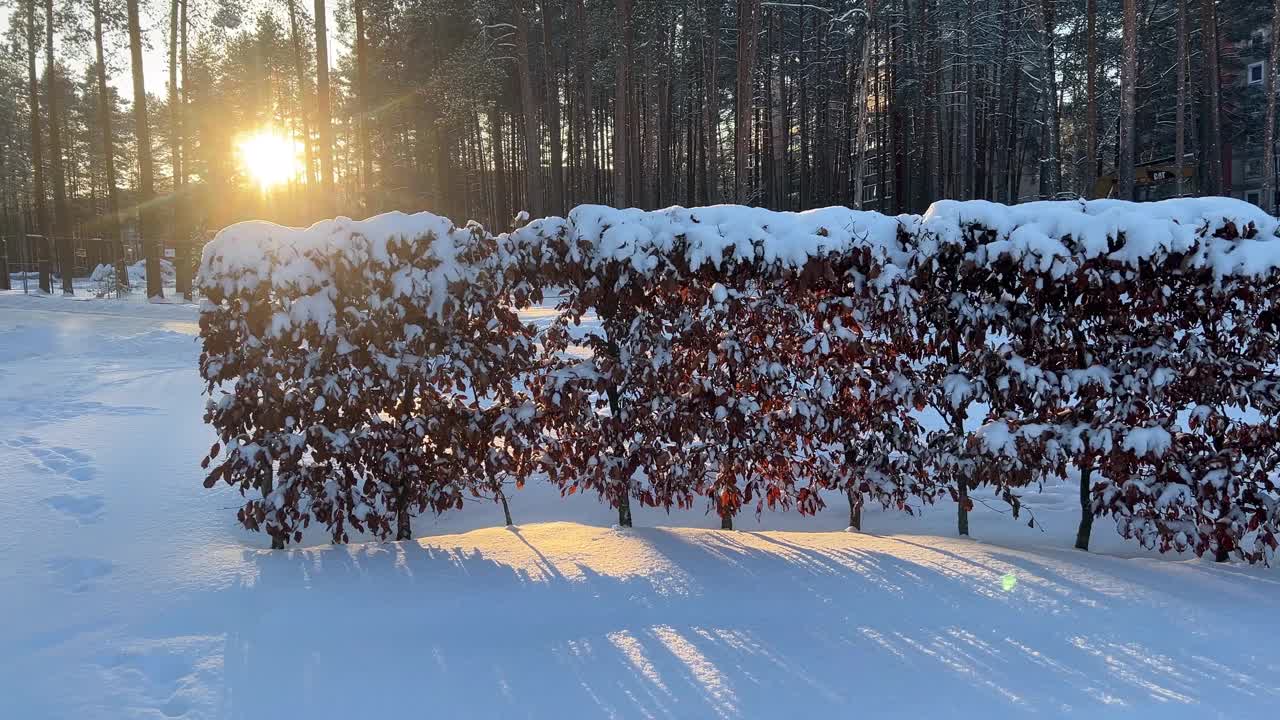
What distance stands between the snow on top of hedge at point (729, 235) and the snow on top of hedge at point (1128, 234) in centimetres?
Result: 33

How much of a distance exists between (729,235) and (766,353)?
2.27ft

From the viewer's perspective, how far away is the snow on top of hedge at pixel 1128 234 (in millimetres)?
3584

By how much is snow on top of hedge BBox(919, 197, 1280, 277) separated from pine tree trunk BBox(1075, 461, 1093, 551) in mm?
1189

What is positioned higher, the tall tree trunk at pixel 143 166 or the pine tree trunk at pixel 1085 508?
the tall tree trunk at pixel 143 166

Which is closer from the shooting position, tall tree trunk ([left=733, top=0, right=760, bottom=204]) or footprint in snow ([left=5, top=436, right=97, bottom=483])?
footprint in snow ([left=5, top=436, right=97, bottom=483])

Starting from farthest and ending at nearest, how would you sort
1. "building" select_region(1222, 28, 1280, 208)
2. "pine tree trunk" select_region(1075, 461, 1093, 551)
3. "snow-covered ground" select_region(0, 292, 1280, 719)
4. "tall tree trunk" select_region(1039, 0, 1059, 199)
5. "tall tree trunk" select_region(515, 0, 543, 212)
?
"building" select_region(1222, 28, 1280, 208) → "tall tree trunk" select_region(1039, 0, 1059, 199) → "tall tree trunk" select_region(515, 0, 543, 212) → "pine tree trunk" select_region(1075, 461, 1093, 551) → "snow-covered ground" select_region(0, 292, 1280, 719)

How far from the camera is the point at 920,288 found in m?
3.98

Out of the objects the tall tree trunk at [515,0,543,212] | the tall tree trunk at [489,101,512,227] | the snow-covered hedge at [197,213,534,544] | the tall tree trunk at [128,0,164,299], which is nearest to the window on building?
the tall tree trunk at [515,0,543,212]

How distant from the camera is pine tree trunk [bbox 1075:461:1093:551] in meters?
4.11

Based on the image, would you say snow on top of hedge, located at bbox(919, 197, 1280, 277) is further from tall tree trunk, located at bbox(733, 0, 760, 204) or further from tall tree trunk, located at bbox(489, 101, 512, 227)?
tall tree trunk, located at bbox(489, 101, 512, 227)

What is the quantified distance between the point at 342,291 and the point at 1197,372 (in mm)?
4466

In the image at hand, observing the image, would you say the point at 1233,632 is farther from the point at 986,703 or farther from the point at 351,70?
the point at 351,70

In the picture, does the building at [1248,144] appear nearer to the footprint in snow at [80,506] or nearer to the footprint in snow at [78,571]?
the footprint in snow at [80,506]

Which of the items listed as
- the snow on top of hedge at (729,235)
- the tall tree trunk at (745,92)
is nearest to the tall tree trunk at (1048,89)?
the tall tree trunk at (745,92)
